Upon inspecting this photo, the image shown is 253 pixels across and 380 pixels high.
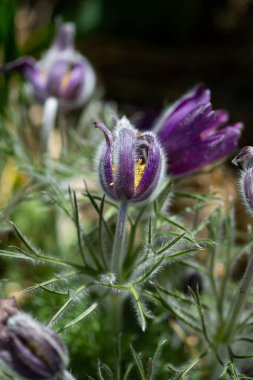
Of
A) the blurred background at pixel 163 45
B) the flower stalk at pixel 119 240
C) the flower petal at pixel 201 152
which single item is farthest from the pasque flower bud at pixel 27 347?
the blurred background at pixel 163 45

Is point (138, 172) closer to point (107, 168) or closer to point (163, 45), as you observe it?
point (107, 168)

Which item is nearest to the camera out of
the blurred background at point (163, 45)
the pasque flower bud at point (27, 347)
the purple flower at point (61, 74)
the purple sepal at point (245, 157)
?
the pasque flower bud at point (27, 347)

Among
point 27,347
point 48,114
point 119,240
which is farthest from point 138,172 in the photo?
point 48,114

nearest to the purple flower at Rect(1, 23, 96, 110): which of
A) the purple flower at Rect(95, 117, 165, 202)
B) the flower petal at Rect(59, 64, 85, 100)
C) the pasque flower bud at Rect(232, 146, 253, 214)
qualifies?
the flower petal at Rect(59, 64, 85, 100)

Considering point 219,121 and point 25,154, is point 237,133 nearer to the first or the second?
point 219,121

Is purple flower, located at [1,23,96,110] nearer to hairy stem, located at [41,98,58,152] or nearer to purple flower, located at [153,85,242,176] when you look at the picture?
hairy stem, located at [41,98,58,152]

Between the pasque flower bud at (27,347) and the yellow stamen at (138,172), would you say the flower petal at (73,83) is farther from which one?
the pasque flower bud at (27,347)

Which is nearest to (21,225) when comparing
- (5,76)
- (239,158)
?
(5,76)
